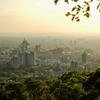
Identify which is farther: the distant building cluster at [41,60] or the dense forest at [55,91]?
the distant building cluster at [41,60]

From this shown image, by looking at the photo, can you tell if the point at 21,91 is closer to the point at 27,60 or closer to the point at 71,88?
the point at 71,88

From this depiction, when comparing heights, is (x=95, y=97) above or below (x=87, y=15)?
below

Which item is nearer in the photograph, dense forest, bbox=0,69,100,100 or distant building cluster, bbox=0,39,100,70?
dense forest, bbox=0,69,100,100

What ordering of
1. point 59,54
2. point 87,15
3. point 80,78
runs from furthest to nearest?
point 59,54
point 80,78
point 87,15

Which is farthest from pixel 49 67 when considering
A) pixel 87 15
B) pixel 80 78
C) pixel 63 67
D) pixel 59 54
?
pixel 87 15

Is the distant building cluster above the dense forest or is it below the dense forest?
below

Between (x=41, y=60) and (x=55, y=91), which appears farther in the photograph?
(x=41, y=60)

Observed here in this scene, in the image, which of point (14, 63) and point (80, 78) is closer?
point (80, 78)

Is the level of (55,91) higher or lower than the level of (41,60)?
higher

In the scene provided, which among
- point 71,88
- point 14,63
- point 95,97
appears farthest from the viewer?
point 14,63

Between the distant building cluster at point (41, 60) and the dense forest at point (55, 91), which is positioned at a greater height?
the dense forest at point (55, 91)

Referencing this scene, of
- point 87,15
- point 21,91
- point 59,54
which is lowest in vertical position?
point 59,54
